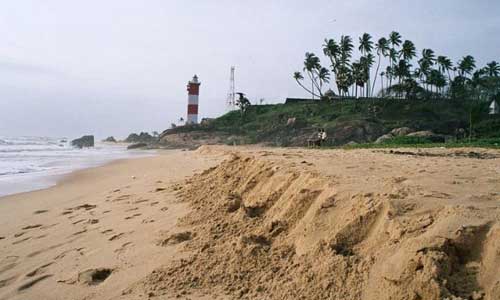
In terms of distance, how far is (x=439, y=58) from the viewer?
54312 millimetres

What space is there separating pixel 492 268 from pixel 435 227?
476mm

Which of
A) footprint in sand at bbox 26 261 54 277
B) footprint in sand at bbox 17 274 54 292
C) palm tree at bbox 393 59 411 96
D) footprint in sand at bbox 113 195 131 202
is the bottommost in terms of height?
footprint in sand at bbox 17 274 54 292

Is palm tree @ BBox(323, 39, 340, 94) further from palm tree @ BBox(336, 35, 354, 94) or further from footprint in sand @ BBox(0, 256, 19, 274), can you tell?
footprint in sand @ BBox(0, 256, 19, 274)

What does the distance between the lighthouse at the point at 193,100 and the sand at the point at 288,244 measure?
46.3 meters

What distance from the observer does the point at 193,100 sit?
5244cm

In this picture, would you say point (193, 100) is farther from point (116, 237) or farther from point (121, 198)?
point (116, 237)

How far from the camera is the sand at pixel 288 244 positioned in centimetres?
266

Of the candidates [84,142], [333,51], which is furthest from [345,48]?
[84,142]

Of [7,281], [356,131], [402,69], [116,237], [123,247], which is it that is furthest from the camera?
[402,69]

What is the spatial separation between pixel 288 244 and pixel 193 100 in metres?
50.0

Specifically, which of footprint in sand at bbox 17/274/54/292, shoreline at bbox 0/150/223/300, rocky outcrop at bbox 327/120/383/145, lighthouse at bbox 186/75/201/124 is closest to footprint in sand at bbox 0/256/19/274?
shoreline at bbox 0/150/223/300

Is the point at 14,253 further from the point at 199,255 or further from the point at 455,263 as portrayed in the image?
the point at 455,263

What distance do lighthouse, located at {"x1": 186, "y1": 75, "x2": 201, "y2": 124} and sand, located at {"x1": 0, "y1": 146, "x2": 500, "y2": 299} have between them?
46.3 m

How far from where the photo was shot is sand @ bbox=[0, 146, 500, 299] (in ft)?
8.73
